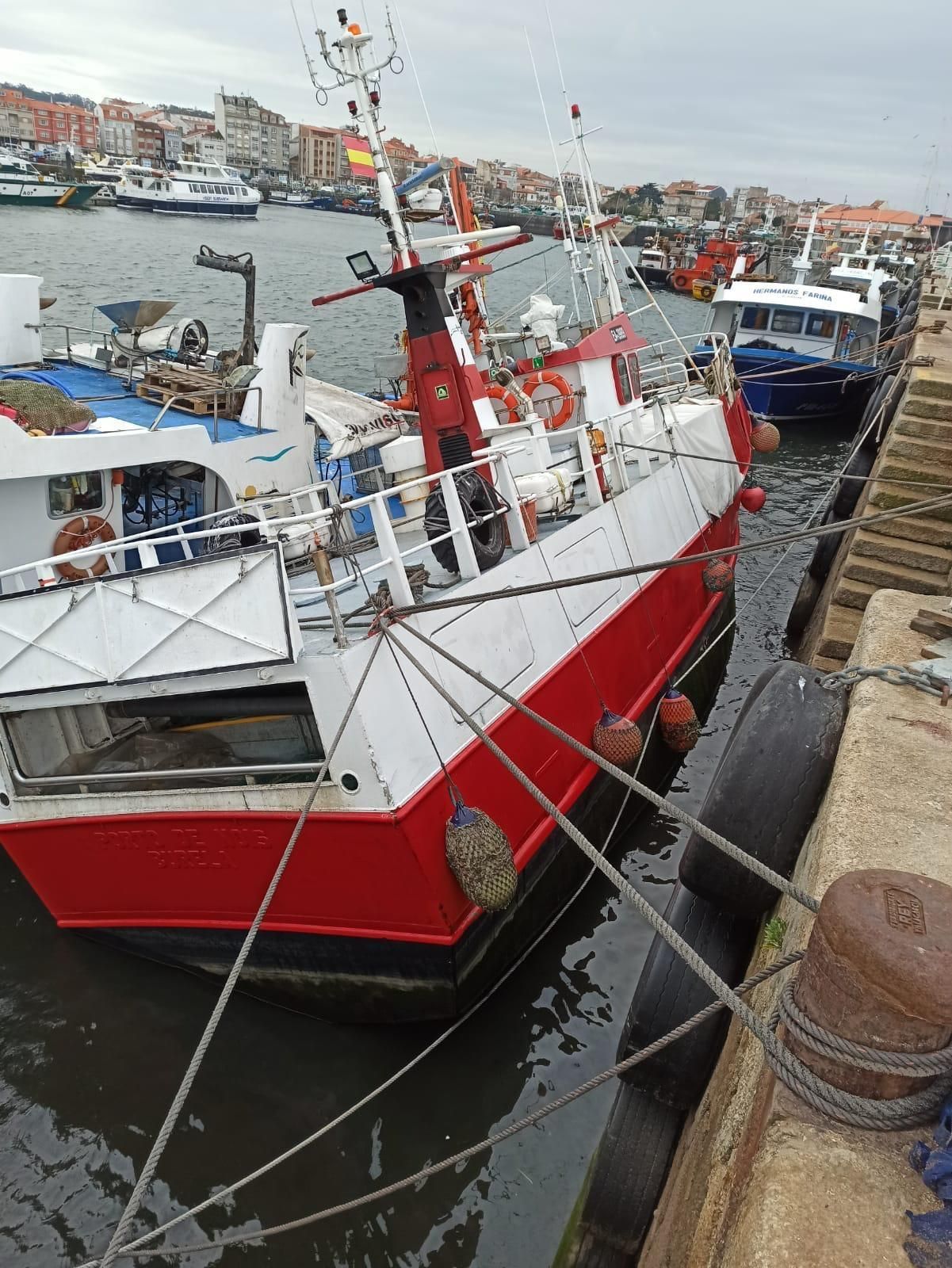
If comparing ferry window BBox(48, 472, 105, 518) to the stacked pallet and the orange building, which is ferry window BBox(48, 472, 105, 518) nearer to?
the stacked pallet

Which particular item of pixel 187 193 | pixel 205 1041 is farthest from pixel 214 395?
pixel 187 193

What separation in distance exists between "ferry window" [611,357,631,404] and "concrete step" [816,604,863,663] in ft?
17.2

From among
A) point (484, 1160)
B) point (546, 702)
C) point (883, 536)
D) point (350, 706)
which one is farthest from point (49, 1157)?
point (883, 536)

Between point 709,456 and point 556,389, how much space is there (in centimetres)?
245

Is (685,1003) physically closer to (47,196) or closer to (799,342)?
(799,342)

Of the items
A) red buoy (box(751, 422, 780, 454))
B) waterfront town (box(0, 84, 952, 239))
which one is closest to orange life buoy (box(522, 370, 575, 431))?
red buoy (box(751, 422, 780, 454))

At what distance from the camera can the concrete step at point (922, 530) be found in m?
8.45

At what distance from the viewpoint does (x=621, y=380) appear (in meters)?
12.3

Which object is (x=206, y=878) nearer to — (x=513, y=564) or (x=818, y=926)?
(x=513, y=564)

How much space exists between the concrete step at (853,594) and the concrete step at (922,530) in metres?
0.68

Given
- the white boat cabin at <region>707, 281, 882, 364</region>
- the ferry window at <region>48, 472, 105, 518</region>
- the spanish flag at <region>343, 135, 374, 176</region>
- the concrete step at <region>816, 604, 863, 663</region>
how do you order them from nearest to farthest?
the ferry window at <region>48, 472, 105, 518</region> → the concrete step at <region>816, 604, 863, 663</region> → the spanish flag at <region>343, 135, 374, 176</region> → the white boat cabin at <region>707, 281, 882, 364</region>

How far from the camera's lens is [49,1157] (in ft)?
18.5

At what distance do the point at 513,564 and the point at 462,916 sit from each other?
2.88m

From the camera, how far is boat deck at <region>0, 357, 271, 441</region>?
9.39 metres
